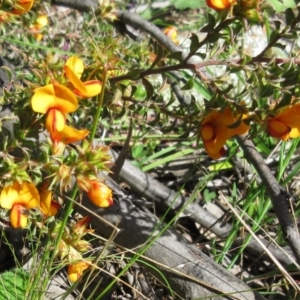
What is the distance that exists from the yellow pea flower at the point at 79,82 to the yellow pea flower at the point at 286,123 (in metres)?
0.44

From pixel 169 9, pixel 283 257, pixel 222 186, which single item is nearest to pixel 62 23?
pixel 169 9

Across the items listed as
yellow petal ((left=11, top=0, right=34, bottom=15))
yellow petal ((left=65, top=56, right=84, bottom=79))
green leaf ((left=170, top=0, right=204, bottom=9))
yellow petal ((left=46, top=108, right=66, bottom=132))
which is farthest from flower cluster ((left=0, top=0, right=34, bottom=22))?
green leaf ((left=170, top=0, right=204, bottom=9))

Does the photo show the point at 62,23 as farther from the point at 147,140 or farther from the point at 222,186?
the point at 222,186

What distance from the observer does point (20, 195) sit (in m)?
1.62

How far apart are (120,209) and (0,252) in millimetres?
430

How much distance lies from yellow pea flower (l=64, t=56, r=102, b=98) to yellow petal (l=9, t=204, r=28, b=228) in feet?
1.12

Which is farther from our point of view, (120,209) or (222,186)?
(222,186)

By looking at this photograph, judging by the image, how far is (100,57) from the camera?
1623 mm

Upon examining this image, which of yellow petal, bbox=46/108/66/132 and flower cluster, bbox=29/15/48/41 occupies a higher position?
yellow petal, bbox=46/108/66/132

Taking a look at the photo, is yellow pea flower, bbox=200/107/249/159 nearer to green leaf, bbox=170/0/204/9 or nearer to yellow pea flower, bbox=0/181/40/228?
yellow pea flower, bbox=0/181/40/228

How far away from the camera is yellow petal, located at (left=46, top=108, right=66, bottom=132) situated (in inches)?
57.9

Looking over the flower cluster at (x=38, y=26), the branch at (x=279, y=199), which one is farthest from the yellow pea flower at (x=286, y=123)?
the flower cluster at (x=38, y=26)

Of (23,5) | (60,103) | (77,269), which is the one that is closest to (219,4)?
(60,103)

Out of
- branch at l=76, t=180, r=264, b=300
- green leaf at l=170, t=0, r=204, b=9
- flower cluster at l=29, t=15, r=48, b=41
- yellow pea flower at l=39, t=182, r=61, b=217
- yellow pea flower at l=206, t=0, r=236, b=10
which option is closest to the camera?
yellow pea flower at l=206, t=0, r=236, b=10
